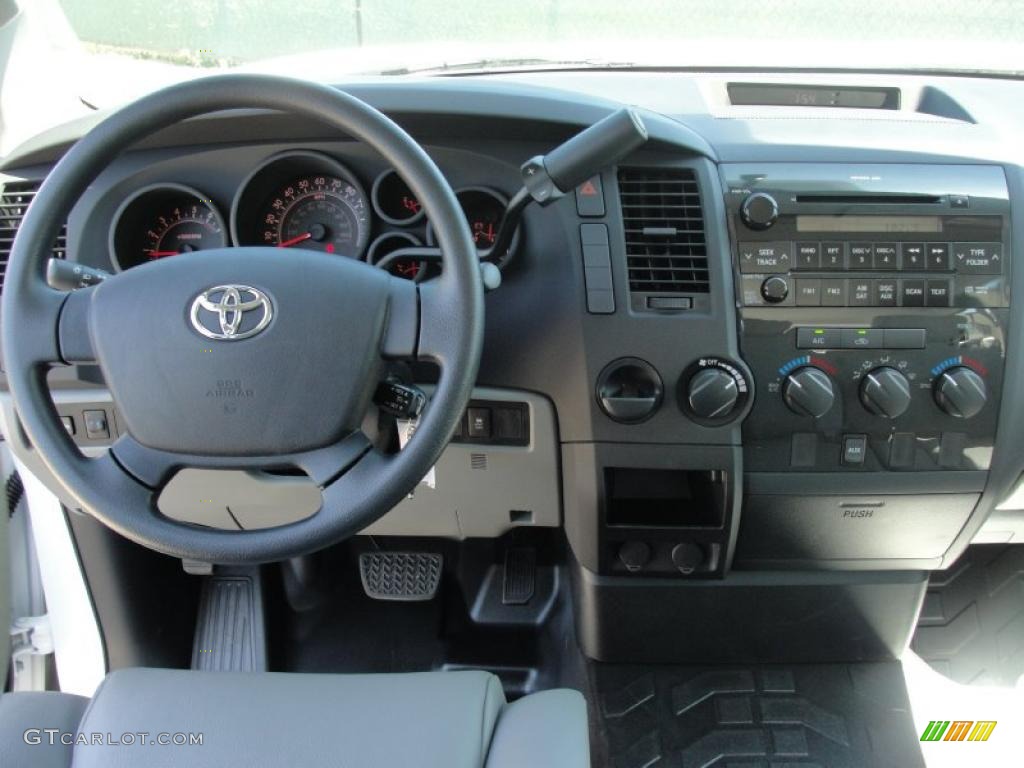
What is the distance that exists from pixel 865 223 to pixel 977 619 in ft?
3.73

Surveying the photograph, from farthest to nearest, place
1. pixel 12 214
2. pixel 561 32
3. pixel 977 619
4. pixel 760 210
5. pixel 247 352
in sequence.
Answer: pixel 561 32 → pixel 977 619 → pixel 12 214 → pixel 760 210 → pixel 247 352

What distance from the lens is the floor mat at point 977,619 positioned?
6.03ft

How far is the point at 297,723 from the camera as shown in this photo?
3.45 feet

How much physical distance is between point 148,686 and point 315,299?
0.59 m

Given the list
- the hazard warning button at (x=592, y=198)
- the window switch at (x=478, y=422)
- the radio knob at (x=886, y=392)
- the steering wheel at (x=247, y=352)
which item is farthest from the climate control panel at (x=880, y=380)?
the steering wheel at (x=247, y=352)

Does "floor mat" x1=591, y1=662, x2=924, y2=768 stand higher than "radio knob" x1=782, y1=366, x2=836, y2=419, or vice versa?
"radio knob" x1=782, y1=366, x2=836, y2=419

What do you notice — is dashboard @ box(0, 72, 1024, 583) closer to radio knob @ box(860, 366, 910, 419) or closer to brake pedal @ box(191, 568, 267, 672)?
radio knob @ box(860, 366, 910, 419)

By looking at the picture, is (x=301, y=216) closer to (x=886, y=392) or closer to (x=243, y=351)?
(x=243, y=351)

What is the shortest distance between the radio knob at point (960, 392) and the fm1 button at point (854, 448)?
138mm

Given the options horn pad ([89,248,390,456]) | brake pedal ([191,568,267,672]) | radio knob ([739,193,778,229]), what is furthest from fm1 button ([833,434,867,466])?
brake pedal ([191,568,267,672])

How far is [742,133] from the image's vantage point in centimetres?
137

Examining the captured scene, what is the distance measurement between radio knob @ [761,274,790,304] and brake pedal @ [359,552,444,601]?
1141 mm

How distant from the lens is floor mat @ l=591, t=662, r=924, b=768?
5.25ft
